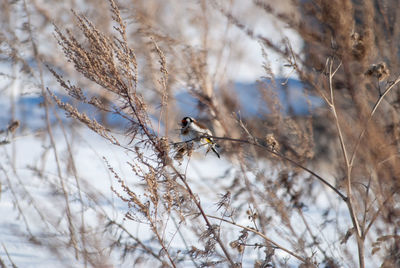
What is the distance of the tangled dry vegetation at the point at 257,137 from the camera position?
1703 millimetres

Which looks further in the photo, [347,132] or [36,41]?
[36,41]

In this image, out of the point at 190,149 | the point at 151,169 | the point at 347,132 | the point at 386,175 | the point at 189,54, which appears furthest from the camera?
the point at 189,54

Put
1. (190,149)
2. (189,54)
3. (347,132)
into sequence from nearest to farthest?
(190,149) → (347,132) → (189,54)

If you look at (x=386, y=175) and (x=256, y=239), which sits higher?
(x=256, y=239)

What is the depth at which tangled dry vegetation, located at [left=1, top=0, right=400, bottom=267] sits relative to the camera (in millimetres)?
1703

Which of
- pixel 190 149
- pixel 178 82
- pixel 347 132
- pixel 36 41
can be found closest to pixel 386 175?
pixel 347 132

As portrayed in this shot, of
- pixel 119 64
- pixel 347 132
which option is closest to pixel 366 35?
pixel 347 132

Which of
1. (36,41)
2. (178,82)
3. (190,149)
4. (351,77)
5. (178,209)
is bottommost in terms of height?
(178,209)

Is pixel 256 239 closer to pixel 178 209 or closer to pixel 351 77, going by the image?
pixel 351 77

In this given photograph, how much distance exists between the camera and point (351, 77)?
2684 mm

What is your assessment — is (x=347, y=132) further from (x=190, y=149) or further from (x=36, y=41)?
(x=36, y=41)

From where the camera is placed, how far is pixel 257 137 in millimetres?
2682

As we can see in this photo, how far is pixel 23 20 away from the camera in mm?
3396

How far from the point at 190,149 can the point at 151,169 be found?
0.22 meters
